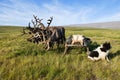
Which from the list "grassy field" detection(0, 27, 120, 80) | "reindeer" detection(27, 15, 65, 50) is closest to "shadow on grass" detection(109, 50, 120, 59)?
"grassy field" detection(0, 27, 120, 80)

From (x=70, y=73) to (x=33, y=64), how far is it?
96.9 inches

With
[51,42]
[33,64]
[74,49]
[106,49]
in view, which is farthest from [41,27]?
[106,49]

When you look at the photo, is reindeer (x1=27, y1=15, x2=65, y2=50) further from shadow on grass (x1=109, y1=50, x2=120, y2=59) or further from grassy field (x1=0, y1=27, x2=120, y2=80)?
shadow on grass (x1=109, y1=50, x2=120, y2=59)

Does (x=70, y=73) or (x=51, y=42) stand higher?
(x=51, y=42)

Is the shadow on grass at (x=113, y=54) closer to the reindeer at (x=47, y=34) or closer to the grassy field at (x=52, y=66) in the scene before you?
the grassy field at (x=52, y=66)

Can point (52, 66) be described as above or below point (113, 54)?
below

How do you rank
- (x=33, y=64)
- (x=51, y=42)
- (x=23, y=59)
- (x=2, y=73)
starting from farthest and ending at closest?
(x=51, y=42) < (x=23, y=59) < (x=33, y=64) < (x=2, y=73)

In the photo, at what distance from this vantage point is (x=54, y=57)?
15062 mm

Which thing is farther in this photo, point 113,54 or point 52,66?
point 113,54

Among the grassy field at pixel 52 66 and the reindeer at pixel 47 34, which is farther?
the reindeer at pixel 47 34

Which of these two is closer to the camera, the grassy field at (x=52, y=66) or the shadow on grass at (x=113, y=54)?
the grassy field at (x=52, y=66)

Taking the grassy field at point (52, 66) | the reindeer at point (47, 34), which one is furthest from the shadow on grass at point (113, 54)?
the reindeer at point (47, 34)

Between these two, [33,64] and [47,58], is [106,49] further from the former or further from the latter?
[33,64]

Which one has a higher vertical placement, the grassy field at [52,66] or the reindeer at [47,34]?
the reindeer at [47,34]
